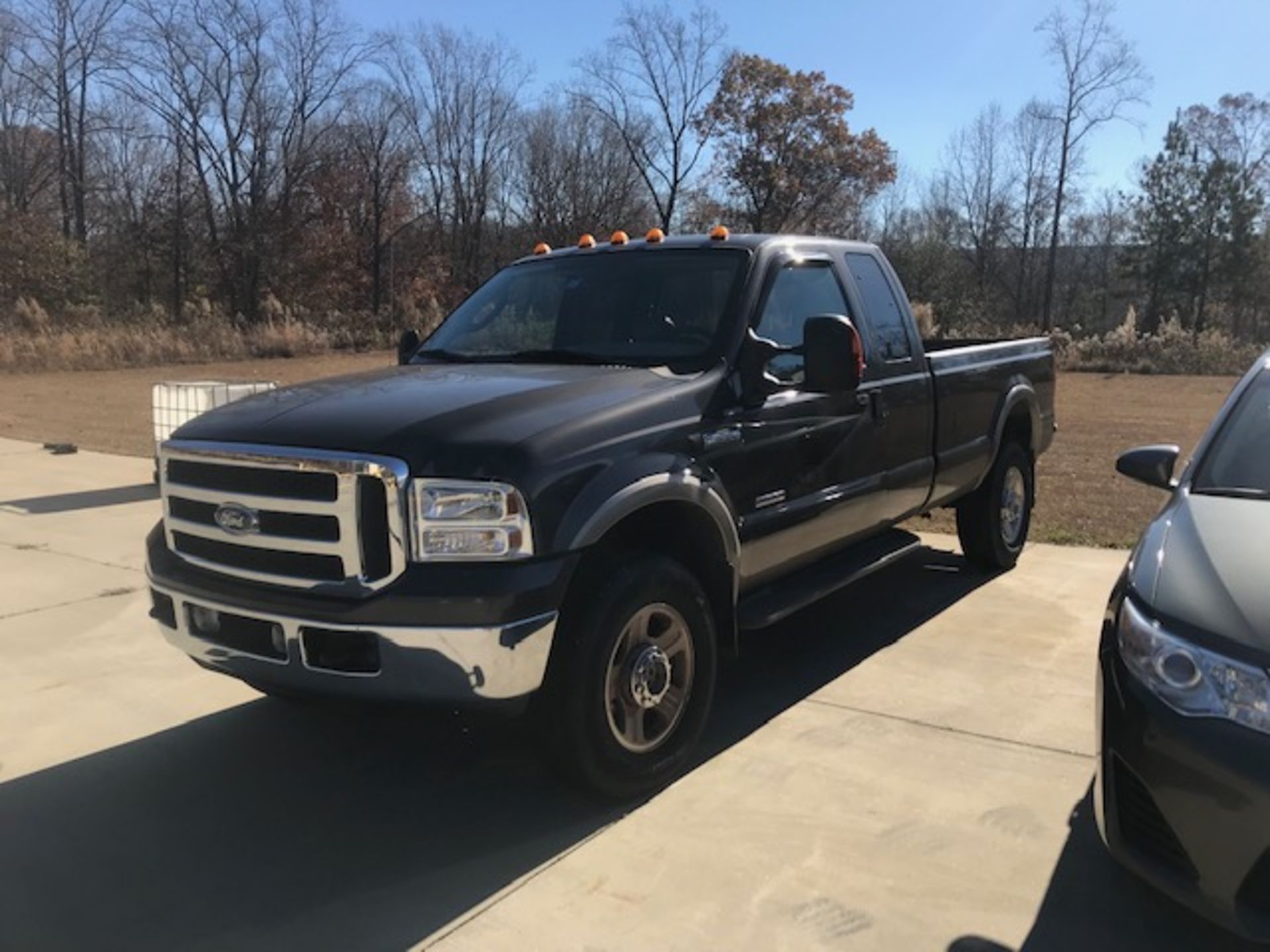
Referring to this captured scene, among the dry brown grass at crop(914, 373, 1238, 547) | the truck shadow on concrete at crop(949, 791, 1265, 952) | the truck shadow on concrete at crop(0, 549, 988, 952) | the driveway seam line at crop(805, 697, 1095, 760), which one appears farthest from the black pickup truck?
the dry brown grass at crop(914, 373, 1238, 547)

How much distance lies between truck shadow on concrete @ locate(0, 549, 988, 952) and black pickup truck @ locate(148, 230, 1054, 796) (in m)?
0.33

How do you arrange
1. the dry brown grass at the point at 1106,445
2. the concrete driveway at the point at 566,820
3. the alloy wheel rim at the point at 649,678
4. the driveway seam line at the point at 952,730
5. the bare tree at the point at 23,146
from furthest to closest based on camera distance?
1. the bare tree at the point at 23,146
2. the dry brown grass at the point at 1106,445
3. the driveway seam line at the point at 952,730
4. the alloy wheel rim at the point at 649,678
5. the concrete driveway at the point at 566,820

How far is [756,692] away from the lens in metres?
4.62

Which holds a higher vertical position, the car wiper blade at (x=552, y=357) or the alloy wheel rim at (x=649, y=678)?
the car wiper blade at (x=552, y=357)

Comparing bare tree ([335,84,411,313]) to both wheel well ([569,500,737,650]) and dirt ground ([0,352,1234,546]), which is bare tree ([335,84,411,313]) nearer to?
dirt ground ([0,352,1234,546])

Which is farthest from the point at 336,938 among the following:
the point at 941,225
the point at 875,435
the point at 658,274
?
the point at 941,225

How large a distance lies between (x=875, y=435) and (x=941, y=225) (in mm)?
47698

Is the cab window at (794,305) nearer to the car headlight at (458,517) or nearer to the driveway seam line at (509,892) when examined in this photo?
the car headlight at (458,517)

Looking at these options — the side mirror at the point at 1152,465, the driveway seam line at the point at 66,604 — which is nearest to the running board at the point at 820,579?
the side mirror at the point at 1152,465

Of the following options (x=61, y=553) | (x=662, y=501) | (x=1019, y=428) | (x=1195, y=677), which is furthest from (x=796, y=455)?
(x=61, y=553)

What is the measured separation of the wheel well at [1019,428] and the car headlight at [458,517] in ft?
14.6

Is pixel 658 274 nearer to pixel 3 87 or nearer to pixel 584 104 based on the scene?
pixel 584 104

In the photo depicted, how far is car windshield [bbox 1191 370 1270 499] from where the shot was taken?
3.24 metres

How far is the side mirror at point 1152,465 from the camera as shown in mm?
3682
